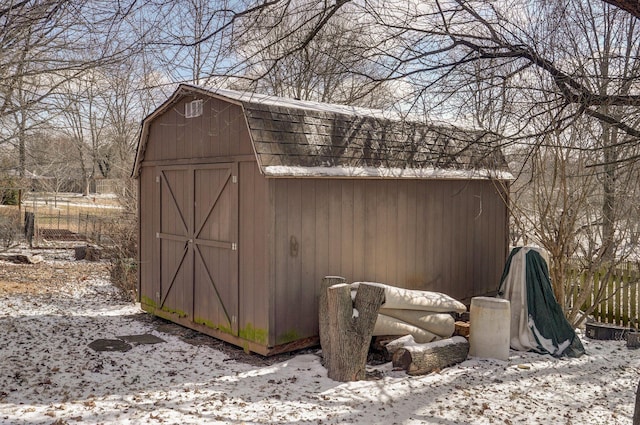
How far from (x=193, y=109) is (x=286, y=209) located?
197cm

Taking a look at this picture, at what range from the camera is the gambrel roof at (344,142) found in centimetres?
580

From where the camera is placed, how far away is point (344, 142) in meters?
6.54

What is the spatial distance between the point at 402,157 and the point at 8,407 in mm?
5162

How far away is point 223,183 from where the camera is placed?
6395mm

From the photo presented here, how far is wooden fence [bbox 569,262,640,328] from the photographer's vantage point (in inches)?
337

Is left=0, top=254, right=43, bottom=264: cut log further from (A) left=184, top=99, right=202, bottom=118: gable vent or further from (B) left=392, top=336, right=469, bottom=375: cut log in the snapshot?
(B) left=392, top=336, right=469, bottom=375: cut log

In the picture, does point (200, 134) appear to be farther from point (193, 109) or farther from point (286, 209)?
point (286, 209)

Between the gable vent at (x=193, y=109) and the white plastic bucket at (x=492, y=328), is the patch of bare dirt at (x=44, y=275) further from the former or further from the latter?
the white plastic bucket at (x=492, y=328)

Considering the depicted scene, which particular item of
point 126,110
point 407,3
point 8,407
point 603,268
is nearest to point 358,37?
point 407,3

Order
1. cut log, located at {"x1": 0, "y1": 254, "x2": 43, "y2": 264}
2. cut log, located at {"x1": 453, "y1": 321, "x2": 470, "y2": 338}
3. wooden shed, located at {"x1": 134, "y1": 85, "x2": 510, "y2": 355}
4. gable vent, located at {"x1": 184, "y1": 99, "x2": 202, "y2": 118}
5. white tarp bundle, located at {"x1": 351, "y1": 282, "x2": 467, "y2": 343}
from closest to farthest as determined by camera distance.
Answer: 1. wooden shed, located at {"x1": 134, "y1": 85, "x2": 510, "y2": 355}
2. white tarp bundle, located at {"x1": 351, "y1": 282, "x2": 467, "y2": 343}
3. cut log, located at {"x1": 453, "y1": 321, "x2": 470, "y2": 338}
4. gable vent, located at {"x1": 184, "y1": 99, "x2": 202, "y2": 118}
5. cut log, located at {"x1": 0, "y1": 254, "x2": 43, "y2": 264}

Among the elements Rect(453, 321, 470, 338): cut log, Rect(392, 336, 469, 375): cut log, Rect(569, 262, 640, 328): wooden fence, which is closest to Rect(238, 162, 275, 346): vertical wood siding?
Rect(392, 336, 469, 375): cut log

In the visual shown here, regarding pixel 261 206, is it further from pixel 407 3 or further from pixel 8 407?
pixel 8 407

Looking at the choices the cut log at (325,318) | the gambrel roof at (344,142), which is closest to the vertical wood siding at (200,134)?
the gambrel roof at (344,142)

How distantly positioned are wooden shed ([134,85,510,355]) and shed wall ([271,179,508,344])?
0.02m
